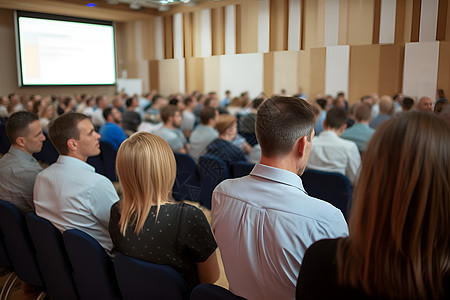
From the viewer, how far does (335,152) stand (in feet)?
12.0

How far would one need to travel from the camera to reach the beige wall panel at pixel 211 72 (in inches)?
157

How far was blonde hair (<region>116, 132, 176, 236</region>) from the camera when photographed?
1703 millimetres

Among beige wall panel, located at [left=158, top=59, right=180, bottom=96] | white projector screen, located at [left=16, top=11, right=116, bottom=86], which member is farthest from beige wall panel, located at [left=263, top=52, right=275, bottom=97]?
white projector screen, located at [left=16, top=11, right=116, bottom=86]

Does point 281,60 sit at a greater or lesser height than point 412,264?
greater

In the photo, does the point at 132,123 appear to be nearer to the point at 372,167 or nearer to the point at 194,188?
the point at 194,188

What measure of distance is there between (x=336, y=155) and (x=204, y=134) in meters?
1.88

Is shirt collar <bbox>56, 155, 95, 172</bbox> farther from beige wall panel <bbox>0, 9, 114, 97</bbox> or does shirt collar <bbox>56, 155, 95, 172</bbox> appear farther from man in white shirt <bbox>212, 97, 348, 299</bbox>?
beige wall panel <bbox>0, 9, 114, 97</bbox>

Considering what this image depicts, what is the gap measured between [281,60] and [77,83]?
9.68 meters

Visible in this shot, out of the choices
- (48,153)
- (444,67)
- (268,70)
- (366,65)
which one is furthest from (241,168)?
(48,153)

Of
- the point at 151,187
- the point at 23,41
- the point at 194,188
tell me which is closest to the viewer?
the point at 151,187

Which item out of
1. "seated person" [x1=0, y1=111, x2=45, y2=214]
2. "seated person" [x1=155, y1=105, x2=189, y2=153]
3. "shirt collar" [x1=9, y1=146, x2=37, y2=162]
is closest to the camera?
"seated person" [x1=0, y1=111, x2=45, y2=214]

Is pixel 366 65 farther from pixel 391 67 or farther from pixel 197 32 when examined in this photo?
pixel 197 32

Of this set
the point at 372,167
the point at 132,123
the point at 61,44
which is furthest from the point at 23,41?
the point at 372,167

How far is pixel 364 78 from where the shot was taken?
3.32m
